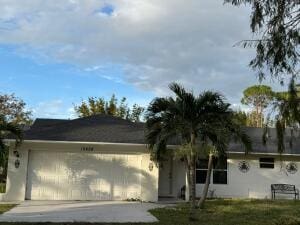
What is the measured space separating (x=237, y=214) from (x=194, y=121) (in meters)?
3.33

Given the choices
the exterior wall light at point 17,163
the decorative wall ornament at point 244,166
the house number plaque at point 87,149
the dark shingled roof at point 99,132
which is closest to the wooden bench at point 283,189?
the decorative wall ornament at point 244,166

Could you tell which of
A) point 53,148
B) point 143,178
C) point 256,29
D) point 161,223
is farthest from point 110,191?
point 256,29

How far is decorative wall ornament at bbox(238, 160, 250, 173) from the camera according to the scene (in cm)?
2314

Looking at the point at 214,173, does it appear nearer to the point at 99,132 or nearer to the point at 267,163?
the point at 267,163

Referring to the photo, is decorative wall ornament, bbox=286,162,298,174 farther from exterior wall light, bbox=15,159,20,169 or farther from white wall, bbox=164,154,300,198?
exterior wall light, bbox=15,159,20,169

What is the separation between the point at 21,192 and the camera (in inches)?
790

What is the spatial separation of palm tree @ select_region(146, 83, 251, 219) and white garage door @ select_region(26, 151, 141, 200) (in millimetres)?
4710

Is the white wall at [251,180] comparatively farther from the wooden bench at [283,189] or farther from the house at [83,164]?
the house at [83,164]

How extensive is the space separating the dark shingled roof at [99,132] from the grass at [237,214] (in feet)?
11.3

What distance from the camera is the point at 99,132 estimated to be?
21.4 meters

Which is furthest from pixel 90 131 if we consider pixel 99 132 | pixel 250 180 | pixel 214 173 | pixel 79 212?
pixel 250 180

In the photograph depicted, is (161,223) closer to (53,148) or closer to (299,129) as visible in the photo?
(299,129)

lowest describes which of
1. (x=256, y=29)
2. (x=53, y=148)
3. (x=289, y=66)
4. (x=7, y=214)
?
(x=7, y=214)

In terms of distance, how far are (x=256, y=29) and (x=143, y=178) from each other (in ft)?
38.3
